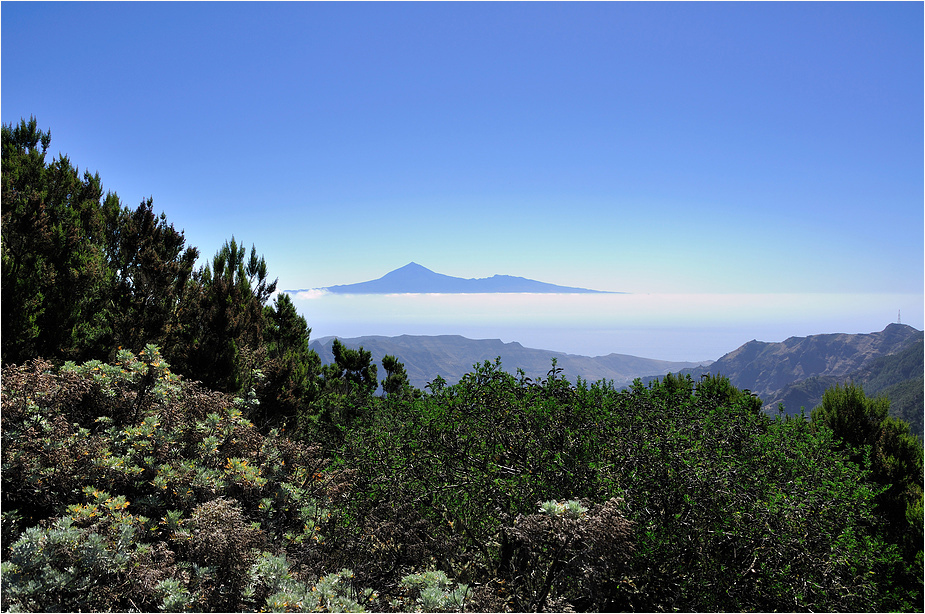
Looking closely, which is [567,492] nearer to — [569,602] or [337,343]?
[569,602]

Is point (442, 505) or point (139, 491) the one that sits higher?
point (139, 491)

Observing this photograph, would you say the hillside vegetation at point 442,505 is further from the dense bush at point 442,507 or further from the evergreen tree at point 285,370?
the evergreen tree at point 285,370

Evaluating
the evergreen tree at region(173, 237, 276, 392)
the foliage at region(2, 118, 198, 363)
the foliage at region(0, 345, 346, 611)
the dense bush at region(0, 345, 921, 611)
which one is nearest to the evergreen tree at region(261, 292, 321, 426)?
the evergreen tree at region(173, 237, 276, 392)

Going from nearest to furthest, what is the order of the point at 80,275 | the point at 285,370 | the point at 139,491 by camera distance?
the point at 139,491
the point at 80,275
the point at 285,370

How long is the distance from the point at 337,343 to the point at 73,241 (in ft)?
27.4

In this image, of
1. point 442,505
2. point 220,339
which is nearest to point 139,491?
point 442,505

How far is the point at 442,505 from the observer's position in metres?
4.85

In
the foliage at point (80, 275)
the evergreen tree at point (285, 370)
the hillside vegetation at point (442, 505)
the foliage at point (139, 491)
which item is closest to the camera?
the foliage at point (139, 491)

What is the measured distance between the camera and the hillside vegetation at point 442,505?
3574 mm

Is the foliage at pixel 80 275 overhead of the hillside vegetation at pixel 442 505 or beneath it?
overhead

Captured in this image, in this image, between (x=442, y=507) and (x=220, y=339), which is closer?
(x=442, y=507)

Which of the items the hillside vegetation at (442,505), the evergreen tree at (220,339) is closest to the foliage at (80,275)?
the evergreen tree at (220,339)

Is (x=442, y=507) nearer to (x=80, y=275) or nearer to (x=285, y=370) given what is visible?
(x=285, y=370)

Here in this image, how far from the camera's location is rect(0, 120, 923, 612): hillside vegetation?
3574mm
